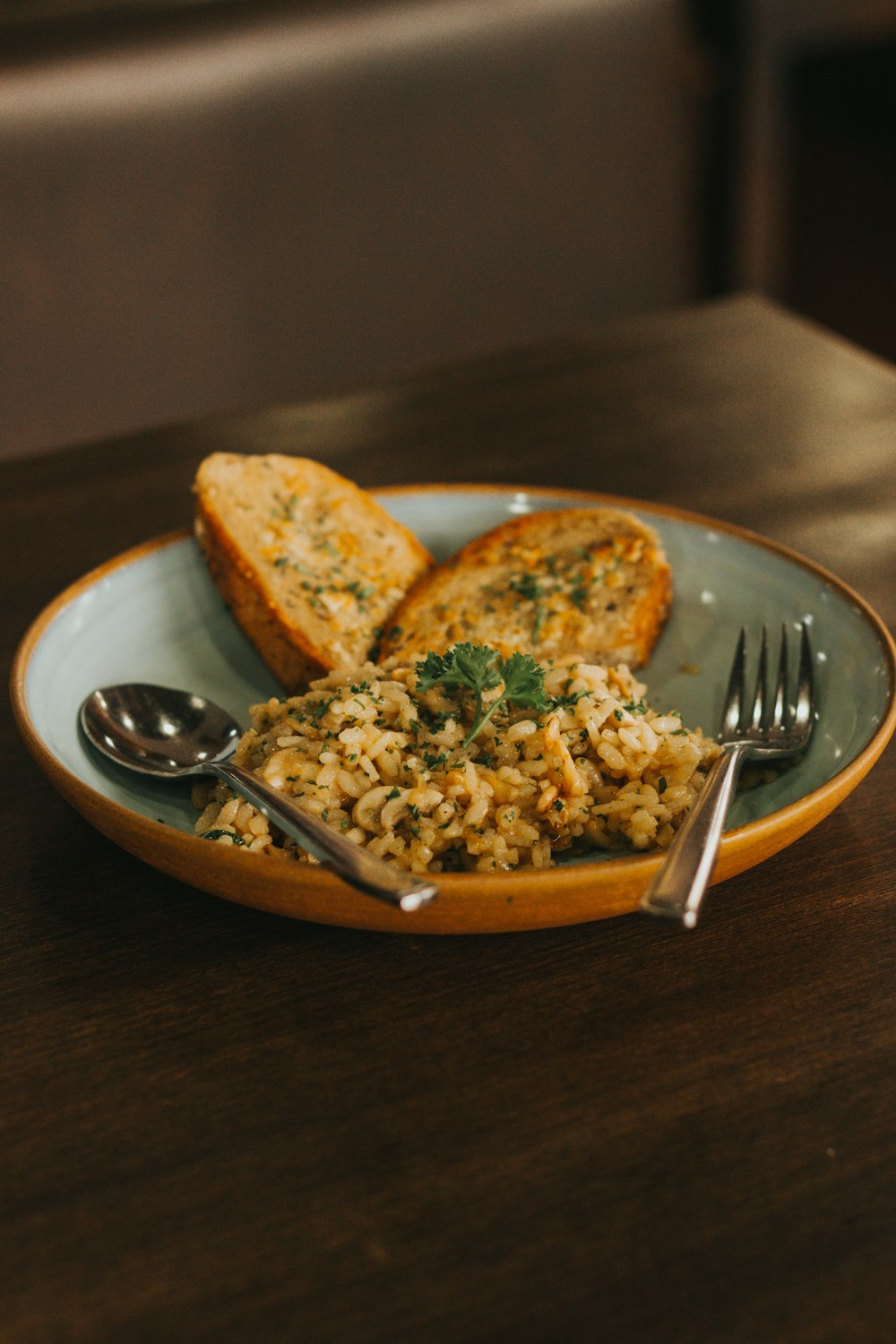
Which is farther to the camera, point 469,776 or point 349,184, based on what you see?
point 349,184

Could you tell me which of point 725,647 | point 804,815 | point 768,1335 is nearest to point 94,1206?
point 768,1335

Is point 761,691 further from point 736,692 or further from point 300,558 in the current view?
point 300,558

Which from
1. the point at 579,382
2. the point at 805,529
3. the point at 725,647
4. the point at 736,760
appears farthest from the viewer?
the point at 579,382

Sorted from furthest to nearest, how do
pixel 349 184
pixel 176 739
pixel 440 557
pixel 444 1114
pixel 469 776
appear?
pixel 349 184
pixel 440 557
pixel 176 739
pixel 469 776
pixel 444 1114

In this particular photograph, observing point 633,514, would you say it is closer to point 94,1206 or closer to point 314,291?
point 94,1206

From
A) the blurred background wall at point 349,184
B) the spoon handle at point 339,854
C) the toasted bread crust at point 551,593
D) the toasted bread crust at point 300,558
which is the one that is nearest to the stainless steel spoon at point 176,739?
the spoon handle at point 339,854

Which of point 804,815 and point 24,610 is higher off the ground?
point 804,815

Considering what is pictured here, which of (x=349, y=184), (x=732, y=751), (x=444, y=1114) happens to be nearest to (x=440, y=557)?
(x=732, y=751)
